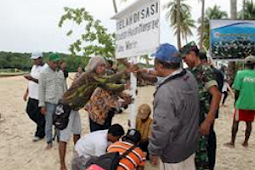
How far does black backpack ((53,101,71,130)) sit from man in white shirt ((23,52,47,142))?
2.29 m

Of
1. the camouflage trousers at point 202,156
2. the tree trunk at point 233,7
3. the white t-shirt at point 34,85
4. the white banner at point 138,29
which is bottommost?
the camouflage trousers at point 202,156

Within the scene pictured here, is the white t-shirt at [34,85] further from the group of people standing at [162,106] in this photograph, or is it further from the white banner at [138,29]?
the white banner at [138,29]

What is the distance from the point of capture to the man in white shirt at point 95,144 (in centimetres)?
413

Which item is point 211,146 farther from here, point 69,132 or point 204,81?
point 69,132

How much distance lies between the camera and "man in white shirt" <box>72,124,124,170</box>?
13.6ft

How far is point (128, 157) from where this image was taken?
11.5ft

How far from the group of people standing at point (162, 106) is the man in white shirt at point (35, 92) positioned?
32.4 inches

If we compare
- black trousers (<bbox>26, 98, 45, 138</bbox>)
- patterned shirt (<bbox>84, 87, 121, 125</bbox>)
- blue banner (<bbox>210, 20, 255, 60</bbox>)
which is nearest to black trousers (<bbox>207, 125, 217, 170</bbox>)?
patterned shirt (<bbox>84, 87, 121, 125</bbox>)

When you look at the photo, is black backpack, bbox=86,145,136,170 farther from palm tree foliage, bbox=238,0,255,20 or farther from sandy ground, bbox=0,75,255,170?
palm tree foliage, bbox=238,0,255,20

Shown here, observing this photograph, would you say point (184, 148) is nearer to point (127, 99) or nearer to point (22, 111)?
point (127, 99)

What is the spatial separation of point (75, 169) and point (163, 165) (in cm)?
141

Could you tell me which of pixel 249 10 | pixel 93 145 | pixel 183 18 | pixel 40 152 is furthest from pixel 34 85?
pixel 183 18

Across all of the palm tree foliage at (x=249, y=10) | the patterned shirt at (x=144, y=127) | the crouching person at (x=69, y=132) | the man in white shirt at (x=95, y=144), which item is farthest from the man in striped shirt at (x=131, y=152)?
the palm tree foliage at (x=249, y=10)

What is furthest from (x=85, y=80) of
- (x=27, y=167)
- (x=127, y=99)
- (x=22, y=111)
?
(x=22, y=111)
